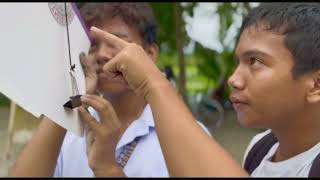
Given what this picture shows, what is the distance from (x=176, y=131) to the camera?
3.22ft

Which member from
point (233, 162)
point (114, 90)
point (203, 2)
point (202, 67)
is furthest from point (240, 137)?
point (233, 162)

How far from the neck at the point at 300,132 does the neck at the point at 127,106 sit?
513 mm

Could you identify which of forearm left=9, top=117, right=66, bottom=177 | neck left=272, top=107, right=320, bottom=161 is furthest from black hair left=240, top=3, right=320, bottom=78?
forearm left=9, top=117, right=66, bottom=177

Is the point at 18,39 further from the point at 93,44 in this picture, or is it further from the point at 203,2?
the point at 203,2

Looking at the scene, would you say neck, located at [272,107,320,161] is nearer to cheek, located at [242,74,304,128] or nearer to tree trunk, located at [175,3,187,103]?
cheek, located at [242,74,304,128]

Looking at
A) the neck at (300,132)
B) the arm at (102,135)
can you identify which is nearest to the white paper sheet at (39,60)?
the arm at (102,135)

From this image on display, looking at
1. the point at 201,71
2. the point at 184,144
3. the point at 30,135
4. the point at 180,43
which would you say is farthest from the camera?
the point at 201,71

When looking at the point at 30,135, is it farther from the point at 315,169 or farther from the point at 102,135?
the point at 315,169

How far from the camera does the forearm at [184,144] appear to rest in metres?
0.96

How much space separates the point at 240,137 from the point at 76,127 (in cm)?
598

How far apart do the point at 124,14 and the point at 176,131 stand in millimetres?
737

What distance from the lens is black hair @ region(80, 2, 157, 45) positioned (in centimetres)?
162

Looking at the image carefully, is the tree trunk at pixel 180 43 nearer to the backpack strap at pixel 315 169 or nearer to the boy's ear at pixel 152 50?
the boy's ear at pixel 152 50

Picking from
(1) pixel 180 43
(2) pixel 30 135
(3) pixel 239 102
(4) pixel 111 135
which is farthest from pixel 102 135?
(1) pixel 180 43
